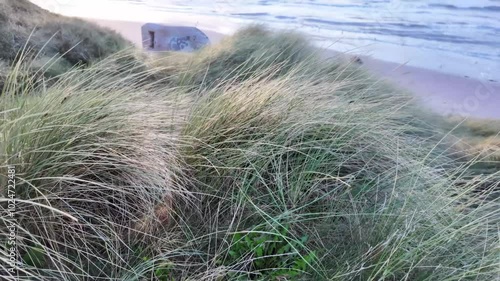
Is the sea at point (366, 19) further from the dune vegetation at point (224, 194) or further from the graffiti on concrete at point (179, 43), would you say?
the dune vegetation at point (224, 194)

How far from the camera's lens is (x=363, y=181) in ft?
6.55

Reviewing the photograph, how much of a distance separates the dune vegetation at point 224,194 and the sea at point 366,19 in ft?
7.38

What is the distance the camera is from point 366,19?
4.48 m

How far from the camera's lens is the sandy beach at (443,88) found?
346 centimetres

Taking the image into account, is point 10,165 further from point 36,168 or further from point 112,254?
point 112,254

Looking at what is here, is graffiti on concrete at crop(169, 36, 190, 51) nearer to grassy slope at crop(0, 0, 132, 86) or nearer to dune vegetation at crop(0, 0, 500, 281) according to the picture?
grassy slope at crop(0, 0, 132, 86)

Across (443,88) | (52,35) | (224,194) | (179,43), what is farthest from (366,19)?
(224,194)

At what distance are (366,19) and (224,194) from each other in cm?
315

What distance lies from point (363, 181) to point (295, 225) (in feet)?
1.38

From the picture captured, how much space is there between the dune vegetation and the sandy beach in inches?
52.0

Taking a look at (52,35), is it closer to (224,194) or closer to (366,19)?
(224,194)

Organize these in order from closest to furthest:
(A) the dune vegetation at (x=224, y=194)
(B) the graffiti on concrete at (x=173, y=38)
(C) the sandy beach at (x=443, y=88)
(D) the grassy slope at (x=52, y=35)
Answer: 1. (A) the dune vegetation at (x=224, y=194)
2. (D) the grassy slope at (x=52, y=35)
3. (C) the sandy beach at (x=443, y=88)
4. (B) the graffiti on concrete at (x=173, y=38)

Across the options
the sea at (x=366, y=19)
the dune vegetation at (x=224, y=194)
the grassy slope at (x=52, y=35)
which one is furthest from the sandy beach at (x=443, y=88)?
the dune vegetation at (x=224, y=194)

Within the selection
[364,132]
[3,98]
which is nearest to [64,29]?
[3,98]
